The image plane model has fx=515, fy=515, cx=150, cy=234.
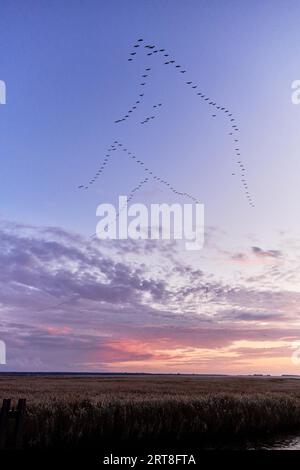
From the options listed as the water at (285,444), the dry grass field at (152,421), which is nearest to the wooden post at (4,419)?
the dry grass field at (152,421)

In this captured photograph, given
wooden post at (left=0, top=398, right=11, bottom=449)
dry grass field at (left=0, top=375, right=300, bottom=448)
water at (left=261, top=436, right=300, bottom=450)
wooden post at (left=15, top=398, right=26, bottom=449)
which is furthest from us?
water at (left=261, top=436, right=300, bottom=450)

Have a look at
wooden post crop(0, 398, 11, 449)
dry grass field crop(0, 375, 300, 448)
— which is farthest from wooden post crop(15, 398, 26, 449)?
dry grass field crop(0, 375, 300, 448)

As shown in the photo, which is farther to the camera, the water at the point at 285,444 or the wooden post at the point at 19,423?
the water at the point at 285,444

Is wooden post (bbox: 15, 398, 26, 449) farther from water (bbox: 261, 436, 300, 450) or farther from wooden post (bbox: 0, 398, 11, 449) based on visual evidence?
water (bbox: 261, 436, 300, 450)

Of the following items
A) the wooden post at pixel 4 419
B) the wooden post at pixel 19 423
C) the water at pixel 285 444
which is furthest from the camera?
the water at pixel 285 444

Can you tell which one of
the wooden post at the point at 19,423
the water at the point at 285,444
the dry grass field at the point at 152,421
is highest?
the wooden post at the point at 19,423

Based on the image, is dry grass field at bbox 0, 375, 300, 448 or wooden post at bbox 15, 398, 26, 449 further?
dry grass field at bbox 0, 375, 300, 448

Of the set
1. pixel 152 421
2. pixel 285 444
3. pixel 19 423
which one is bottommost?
pixel 285 444

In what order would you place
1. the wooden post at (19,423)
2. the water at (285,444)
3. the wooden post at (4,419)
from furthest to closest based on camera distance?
1. the water at (285,444)
2. the wooden post at (19,423)
3. the wooden post at (4,419)

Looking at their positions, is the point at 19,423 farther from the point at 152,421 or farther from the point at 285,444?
the point at 285,444

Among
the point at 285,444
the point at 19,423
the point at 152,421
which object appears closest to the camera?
the point at 19,423

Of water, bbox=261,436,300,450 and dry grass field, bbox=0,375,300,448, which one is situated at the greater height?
dry grass field, bbox=0,375,300,448

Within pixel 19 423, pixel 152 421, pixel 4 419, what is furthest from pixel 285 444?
pixel 4 419

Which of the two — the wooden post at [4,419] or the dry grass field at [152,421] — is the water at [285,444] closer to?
the dry grass field at [152,421]
